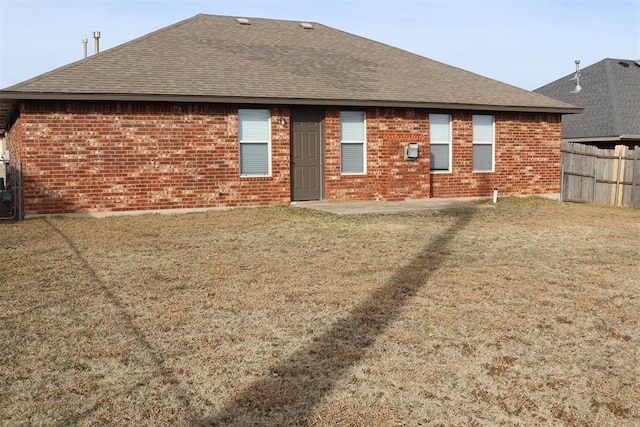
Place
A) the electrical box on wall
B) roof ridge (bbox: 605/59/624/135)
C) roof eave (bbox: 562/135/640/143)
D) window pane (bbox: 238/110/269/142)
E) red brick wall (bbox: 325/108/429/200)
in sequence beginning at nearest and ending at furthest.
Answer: window pane (bbox: 238/110/269/142) → red brick wall (bbox: 325/108/429/200) → the electrical box on wall → roof eave (bbox: 562/135/640/143) → roof ridge (bbox: 605/59/624/135)

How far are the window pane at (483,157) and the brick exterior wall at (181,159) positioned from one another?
13.0 inches

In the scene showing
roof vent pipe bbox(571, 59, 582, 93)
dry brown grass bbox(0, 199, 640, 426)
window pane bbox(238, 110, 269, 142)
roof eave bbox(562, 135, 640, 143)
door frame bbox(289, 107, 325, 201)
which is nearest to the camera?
dry brown grass bbox(0, 199, 640, 426)

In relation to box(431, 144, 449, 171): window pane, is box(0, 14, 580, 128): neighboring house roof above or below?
above

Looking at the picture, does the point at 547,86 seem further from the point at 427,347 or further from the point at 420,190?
the point at 427,347

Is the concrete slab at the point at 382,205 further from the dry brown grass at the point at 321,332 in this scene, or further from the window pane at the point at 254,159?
the dry brown grass at the point at 321,332

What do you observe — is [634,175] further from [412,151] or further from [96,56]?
[96,56]

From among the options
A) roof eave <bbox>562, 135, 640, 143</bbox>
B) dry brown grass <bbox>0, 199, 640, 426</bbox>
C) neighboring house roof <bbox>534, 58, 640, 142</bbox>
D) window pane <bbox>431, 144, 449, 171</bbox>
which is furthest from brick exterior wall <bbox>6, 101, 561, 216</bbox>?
neighboring house roof <bbox>534, 58, 640, 142</bbox>

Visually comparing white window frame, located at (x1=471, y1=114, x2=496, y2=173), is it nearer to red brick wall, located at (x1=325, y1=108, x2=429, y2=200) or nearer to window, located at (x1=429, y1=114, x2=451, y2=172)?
window, located at (x1=429, y1=114, x2=451, y2=172)

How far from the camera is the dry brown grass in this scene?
13.2 feet

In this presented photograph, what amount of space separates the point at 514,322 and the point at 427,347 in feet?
3.71

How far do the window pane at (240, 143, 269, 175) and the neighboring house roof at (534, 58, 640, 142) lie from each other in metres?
13.4

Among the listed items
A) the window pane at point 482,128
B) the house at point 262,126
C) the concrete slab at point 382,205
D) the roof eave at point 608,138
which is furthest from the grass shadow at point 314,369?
the roof eave at point 608,138

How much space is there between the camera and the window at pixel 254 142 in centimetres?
1584

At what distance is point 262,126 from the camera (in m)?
16.0
